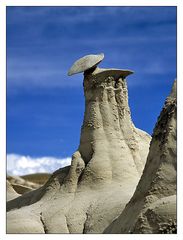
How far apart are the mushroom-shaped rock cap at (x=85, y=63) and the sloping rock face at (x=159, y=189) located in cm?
710

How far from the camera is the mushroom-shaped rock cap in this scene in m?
17.4

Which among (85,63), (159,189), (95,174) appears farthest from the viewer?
(85,63)

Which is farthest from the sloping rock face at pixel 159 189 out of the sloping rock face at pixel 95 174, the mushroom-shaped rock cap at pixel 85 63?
the mushroom-shaped rock cap at pixel 85 63

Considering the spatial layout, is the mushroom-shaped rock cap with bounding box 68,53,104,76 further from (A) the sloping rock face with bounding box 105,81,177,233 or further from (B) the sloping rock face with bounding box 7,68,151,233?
(A) the sloping rock face with bounding box 105,81,177,233

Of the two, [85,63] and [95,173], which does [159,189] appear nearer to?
[95,173]

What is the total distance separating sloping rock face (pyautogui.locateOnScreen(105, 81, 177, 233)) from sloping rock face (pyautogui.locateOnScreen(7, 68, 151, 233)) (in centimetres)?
385

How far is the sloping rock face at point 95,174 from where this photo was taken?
14.8 meters

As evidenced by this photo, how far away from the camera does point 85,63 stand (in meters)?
17.5

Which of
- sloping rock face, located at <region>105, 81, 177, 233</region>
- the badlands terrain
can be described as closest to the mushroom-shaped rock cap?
the badlands terrain

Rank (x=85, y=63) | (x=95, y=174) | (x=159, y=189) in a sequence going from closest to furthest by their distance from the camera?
(x=159, y=189), (x=95, y=174), (x=85, y=63)

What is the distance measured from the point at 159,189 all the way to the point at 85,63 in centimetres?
829

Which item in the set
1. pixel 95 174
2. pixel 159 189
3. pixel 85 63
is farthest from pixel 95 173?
pixel 159 189
